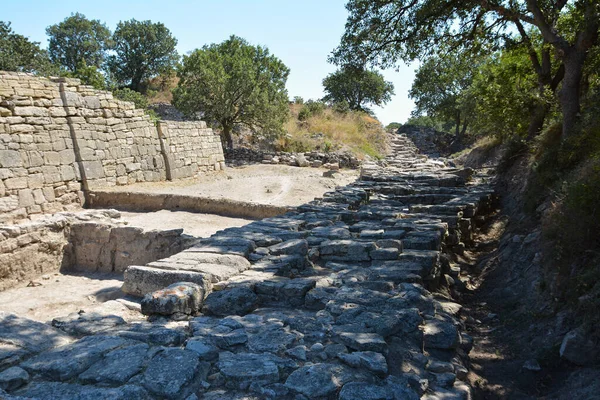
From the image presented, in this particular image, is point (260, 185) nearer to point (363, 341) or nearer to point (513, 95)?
point (513, 95)

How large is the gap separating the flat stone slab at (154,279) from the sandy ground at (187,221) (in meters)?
4.25

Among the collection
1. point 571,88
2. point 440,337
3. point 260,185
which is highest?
point 571,88

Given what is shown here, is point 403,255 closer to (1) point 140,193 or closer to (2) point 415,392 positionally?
(2) point 415,392

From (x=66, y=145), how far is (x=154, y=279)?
9131mm

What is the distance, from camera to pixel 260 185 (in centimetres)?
1384

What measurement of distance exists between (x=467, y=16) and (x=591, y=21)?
363cm

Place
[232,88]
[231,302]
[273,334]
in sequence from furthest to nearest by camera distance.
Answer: [232,88] < [231,302] < [273,334]

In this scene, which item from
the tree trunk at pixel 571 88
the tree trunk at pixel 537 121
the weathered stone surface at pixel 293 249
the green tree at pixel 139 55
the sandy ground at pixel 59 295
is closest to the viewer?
the weathered stone surface at pixel 293 249

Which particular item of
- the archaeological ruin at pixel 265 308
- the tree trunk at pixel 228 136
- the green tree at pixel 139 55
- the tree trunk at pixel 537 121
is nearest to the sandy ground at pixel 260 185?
the tree trunk at pixel 228 136

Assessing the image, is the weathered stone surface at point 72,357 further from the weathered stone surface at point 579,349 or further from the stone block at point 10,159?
the stone block at point 10,159

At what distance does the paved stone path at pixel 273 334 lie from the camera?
7.91ft

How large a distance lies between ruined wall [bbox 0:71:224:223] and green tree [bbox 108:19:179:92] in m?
21.1

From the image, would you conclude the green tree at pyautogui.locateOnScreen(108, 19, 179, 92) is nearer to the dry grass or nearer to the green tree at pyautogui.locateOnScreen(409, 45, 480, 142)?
the dry grass

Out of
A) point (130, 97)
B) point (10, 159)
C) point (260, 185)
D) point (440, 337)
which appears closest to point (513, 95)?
point (260, 185)
